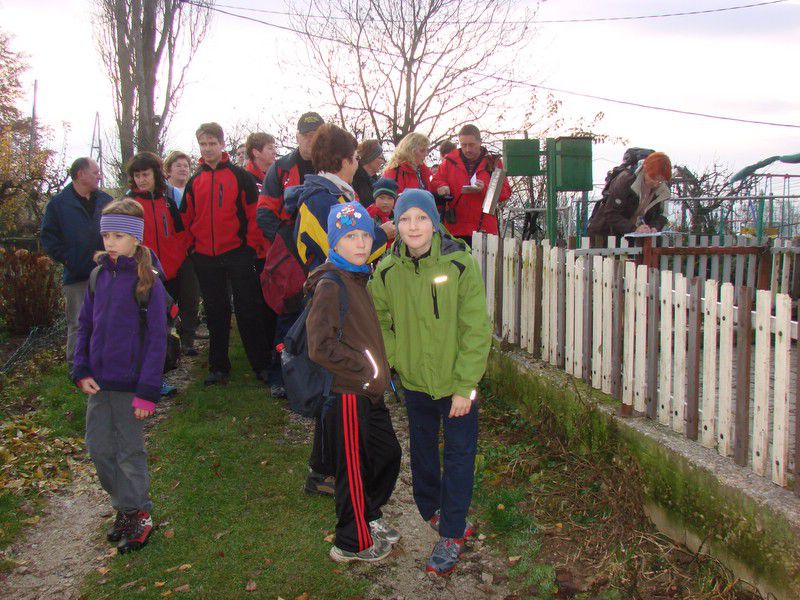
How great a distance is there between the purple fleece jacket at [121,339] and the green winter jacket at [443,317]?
130cm

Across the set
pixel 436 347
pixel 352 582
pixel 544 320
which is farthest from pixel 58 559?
pixel 544 320

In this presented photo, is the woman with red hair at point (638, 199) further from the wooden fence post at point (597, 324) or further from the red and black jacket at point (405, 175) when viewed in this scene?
the wooden fence post at point (597, 324)

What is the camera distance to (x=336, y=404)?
10.3 ft

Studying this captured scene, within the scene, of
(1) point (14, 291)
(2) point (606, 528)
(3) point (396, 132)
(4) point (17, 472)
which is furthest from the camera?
(3) point (396, 132)

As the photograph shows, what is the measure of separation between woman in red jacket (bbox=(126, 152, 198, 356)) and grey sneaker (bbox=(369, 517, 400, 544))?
3.23 m

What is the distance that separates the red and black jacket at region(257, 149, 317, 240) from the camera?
5.05m

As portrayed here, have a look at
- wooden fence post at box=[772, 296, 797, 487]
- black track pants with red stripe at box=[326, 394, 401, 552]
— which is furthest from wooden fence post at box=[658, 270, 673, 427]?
black track pants with red stripe at box=[326, 394, 401, 552]

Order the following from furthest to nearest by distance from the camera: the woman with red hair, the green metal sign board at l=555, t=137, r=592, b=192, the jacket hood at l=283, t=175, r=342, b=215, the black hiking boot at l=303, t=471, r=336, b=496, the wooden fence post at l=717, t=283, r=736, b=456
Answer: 1. the green metal sign board at l=555, t=137, r=592, b=192
2. the woman with red hair
3. the black hiking boot at l=303, t=471, r=336, b=496
4. the jacket hood at l=283, t=175, r=342, b=215
5. the wooden fence post at l=717, t=283, r=736, b=456

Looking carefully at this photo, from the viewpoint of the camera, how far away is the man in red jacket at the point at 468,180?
686 centimetres

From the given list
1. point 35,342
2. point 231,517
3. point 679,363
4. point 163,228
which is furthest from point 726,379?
point 35,342

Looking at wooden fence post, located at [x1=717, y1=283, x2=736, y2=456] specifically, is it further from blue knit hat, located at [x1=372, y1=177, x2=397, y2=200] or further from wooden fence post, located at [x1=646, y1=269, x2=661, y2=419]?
blue knit hat, located at [x1=372, y1=177, x2=397, y2=200]

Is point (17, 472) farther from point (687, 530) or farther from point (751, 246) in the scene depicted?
point (751, 246)

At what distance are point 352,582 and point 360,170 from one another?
363 cm

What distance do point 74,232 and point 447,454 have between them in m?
3.89
